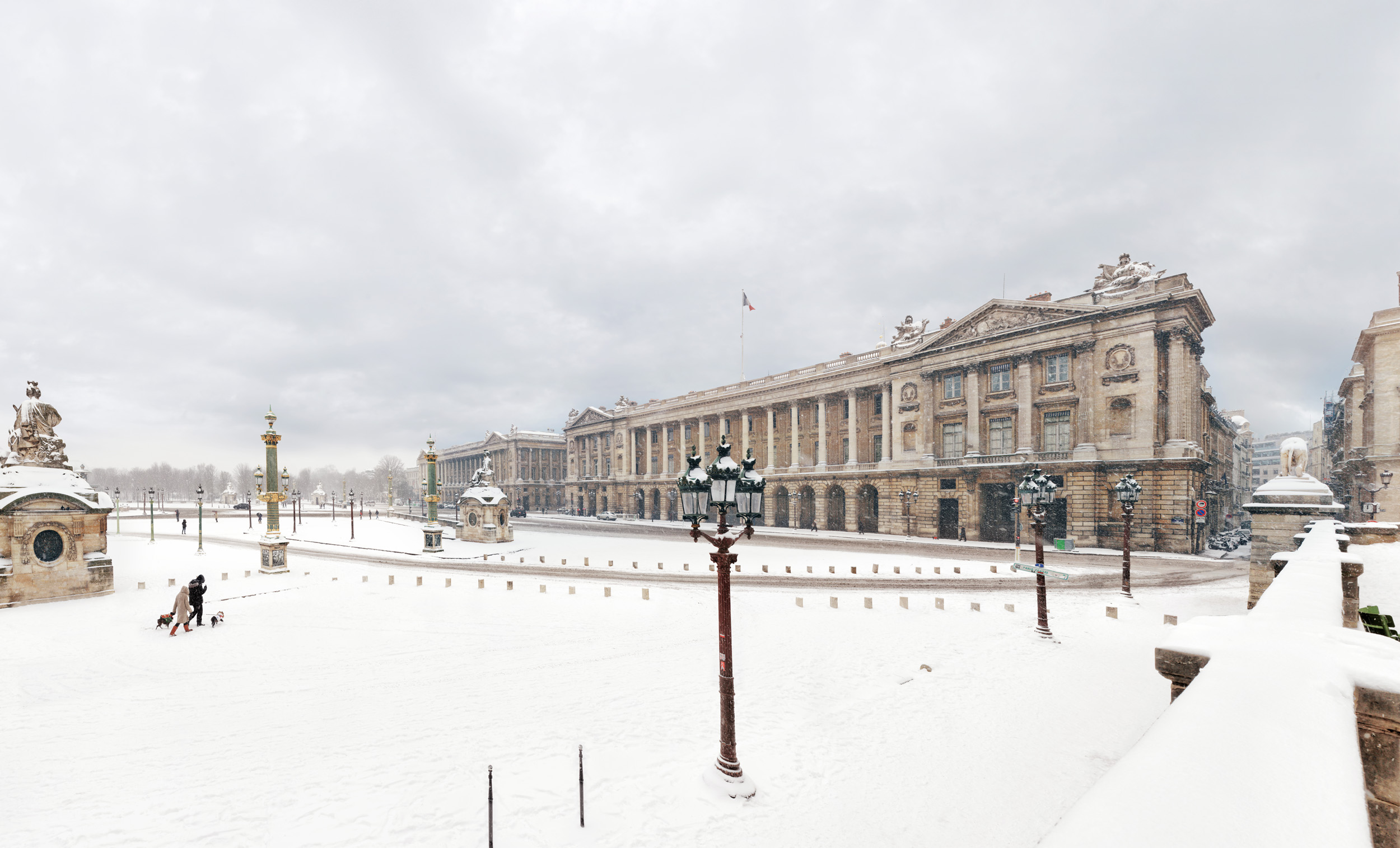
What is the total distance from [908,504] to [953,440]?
20.7 feet

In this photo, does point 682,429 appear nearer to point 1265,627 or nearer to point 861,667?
point 861,667

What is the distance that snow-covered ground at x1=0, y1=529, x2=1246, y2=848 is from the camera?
720 cm

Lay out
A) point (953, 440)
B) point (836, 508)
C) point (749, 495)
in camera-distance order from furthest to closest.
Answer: point (836, 508) < point (953, 440) < point (749, 495)

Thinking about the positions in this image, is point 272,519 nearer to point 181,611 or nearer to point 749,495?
point 181,611

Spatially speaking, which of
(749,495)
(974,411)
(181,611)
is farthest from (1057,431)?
(181,611)

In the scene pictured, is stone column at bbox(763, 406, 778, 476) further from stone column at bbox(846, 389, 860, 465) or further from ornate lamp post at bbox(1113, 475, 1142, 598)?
ornate lamp post at bbox(1113, 475, 1142, 598)

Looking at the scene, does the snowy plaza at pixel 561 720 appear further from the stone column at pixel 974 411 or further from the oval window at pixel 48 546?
the stone column at pixel 974 411

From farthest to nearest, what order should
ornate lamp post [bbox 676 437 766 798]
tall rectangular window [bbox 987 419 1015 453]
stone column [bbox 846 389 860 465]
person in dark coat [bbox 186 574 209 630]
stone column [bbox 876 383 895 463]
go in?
1. stone column [bbox 846 389 860 465]
2. stone column [bbox 876 383 895 463]
3. tall rectangular window [bbox 987 419 1015 453]
4. person in dark coat [bbox 186 574 209 630]
5. ornate lamp post [bbox 676 437 766 798]

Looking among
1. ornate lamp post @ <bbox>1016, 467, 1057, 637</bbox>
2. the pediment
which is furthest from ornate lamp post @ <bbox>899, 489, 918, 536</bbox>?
ornate lamp post @ <bbox>1016, 467, 1057, 637</bbox>

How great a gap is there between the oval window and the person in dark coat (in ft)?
28.8

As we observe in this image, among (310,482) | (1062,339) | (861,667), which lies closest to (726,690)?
(861,667)

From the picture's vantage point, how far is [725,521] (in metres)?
8.23

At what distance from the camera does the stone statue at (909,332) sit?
163 feet

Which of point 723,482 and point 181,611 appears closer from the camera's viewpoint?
point 723,482
